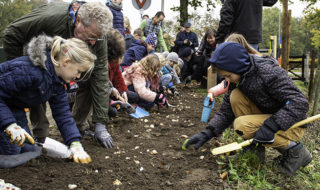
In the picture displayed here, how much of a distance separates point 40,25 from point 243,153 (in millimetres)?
2069

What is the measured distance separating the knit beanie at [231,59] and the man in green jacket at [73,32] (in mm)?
945

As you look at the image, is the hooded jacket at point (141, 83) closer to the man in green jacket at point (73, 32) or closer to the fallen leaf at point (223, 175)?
the man in green jacket at point (73, 32)

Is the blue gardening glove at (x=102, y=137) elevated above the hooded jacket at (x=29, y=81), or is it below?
below

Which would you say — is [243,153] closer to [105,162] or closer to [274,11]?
[105,162]

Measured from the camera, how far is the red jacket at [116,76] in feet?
10.6

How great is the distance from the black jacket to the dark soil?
1.74 metres

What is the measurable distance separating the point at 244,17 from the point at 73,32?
2.68 m

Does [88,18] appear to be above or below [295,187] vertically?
above

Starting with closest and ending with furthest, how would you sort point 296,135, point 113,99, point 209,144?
point 296,135, point 209,144, point 113,99

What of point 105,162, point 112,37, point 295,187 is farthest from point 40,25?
point 295,187

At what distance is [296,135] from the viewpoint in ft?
6.88

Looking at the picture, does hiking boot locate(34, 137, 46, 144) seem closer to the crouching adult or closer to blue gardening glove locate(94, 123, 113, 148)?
blue gardening glove locate(94, 123, 113, 148)

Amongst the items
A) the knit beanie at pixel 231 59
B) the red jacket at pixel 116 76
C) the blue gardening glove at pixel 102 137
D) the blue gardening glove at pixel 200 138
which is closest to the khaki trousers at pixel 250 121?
the blue gardening glove at pixel 200 138

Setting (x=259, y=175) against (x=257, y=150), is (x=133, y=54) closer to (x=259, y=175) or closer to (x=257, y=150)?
(x=257, y=150)
